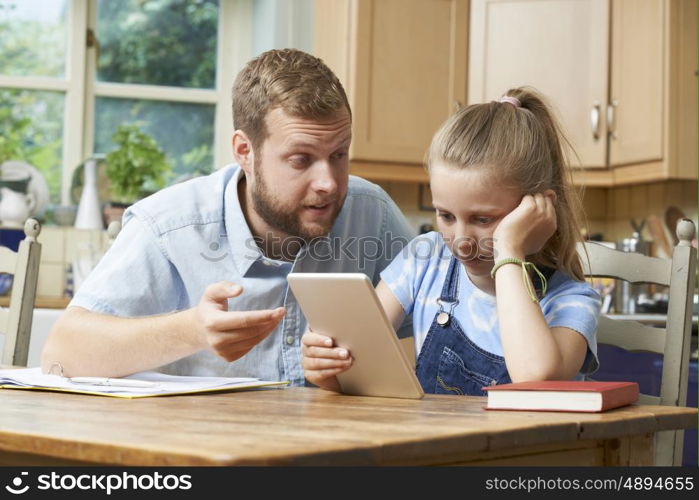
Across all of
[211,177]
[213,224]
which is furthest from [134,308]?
[211,177]

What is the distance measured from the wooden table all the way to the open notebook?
4 cm

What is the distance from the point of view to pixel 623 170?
367 centimetres

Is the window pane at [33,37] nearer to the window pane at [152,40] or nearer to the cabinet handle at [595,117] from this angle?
the window pane at [152,40]

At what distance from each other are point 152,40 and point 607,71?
1952 mm

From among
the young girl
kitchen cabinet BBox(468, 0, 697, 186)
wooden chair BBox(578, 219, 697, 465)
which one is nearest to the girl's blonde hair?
the young girl

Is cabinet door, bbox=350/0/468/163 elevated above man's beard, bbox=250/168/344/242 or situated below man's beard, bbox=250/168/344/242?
above

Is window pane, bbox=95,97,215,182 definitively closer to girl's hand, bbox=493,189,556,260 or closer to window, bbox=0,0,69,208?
window, bbox=0,0,69,208

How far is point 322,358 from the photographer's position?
129 centimetres

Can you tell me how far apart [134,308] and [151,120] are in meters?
2.76

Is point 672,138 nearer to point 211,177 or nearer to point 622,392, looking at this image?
point 211,177

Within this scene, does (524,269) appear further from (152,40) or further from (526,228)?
(152,40)

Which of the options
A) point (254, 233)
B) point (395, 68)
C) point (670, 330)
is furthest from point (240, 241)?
point (395, 68)

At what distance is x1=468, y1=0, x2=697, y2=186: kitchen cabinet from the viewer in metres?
3.43

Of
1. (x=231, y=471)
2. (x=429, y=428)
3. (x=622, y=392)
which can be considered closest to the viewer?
(x=231, y=471)
